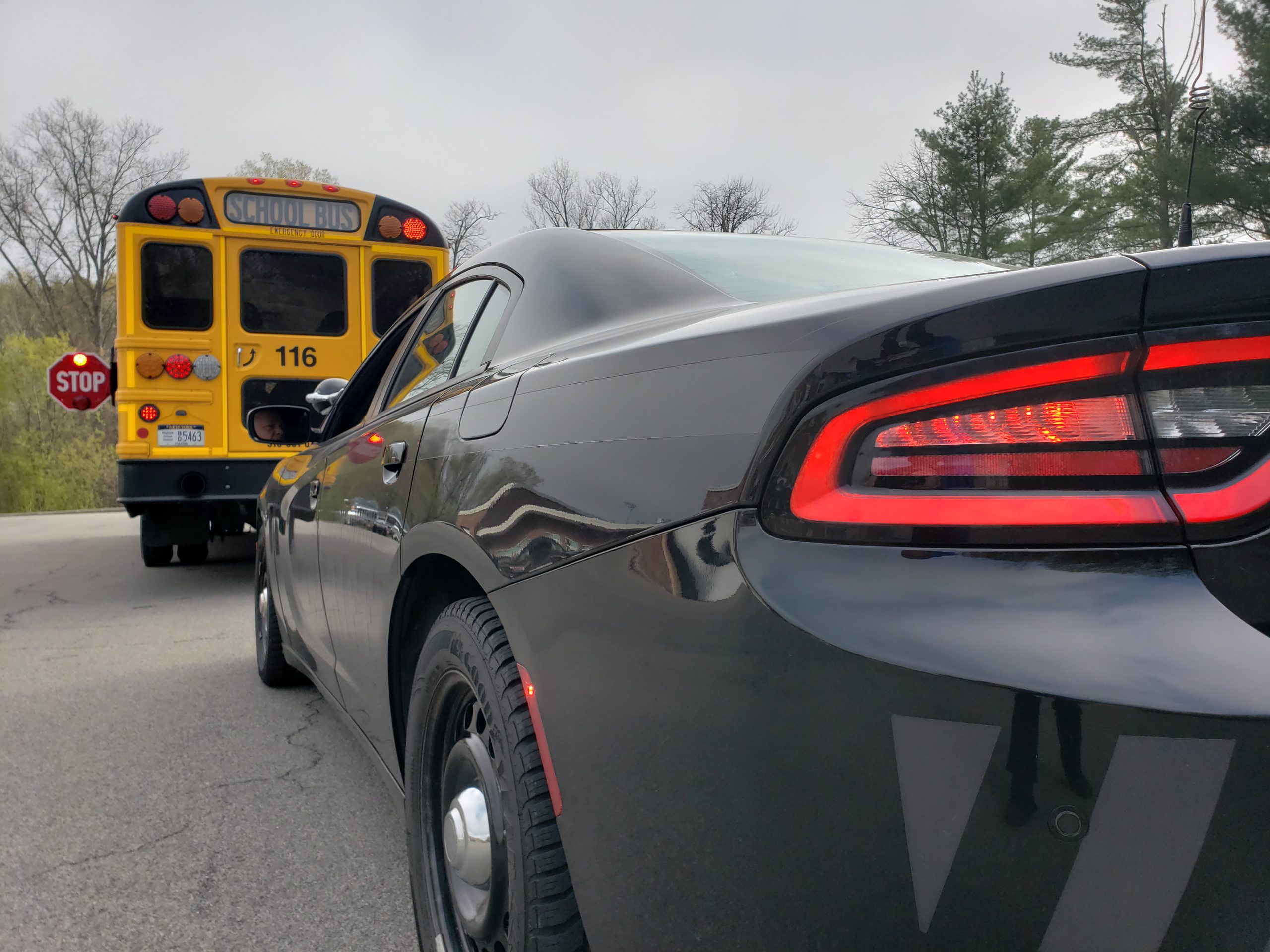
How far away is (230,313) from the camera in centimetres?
793

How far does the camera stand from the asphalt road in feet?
7.79

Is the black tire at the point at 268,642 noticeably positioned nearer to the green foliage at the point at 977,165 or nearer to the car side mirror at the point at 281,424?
the car side mirror at the point at 281,424

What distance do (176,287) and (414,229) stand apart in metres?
2.01

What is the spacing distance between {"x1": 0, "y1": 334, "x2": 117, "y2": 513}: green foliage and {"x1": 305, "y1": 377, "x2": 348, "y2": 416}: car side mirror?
26.5 meters

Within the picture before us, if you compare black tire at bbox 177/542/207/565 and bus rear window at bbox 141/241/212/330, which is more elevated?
bus rear window at bbox 141/241/212/330

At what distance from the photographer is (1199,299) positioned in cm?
98

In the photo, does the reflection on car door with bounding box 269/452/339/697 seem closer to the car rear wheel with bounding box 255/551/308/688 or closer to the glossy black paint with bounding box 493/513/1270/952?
the car rear wheel with bounding box 255/551/308/688

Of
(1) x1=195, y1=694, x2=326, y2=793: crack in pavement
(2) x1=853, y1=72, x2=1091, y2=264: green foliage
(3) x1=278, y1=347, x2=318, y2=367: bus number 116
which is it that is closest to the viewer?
(1) x1=195, y1=694, x2=326, y2=793: crack in pavement

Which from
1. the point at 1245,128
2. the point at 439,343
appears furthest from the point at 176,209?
the point at 1245,128

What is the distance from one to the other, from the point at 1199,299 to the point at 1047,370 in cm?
16

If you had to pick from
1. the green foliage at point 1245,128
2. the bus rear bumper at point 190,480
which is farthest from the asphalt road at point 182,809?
the green foliage at point 1245,128

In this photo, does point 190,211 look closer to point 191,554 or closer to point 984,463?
point 191,554

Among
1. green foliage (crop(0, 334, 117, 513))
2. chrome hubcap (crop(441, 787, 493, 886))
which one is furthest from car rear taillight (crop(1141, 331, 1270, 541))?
green foliage (crop(0, 334, 117, 513))

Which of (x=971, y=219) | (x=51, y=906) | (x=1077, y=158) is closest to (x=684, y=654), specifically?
(x=51, y=906)
